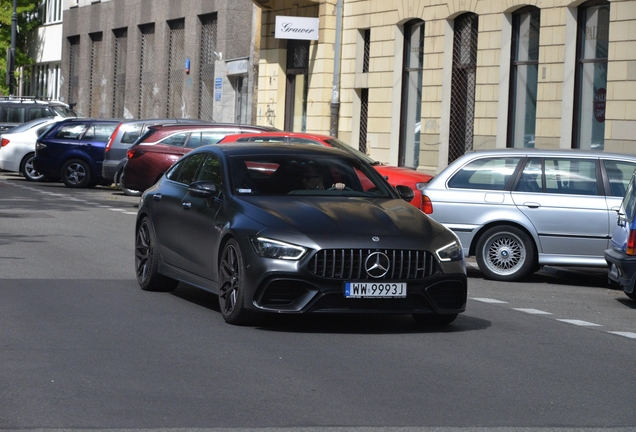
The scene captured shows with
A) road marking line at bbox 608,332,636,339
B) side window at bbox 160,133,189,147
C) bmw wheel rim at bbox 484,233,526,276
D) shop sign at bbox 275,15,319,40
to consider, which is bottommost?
road marking line at bbox 608,332,636,339

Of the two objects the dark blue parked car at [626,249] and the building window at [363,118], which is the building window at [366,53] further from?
the dark blue parked car at [626,249]

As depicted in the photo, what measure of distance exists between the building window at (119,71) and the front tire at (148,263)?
4205 centimetres

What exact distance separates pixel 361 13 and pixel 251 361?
2516 centimetres

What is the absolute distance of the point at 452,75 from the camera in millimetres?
28656

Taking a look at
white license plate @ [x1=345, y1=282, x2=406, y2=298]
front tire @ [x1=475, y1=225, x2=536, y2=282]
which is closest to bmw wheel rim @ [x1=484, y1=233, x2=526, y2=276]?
front tire @ [x1=475, y1=225, x2=536, y2=282]

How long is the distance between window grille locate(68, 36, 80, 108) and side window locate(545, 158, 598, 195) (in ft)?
155

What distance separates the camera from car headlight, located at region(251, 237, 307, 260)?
909 centimetres

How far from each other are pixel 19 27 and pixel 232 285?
5878cm

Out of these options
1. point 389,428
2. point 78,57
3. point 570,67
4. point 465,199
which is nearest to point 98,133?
point 570,67

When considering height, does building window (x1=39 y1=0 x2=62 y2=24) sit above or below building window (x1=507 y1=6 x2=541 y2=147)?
above

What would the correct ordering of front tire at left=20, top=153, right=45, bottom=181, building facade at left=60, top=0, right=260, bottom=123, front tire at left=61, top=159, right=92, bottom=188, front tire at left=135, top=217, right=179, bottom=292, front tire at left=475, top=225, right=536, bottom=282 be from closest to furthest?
front tire at left=135, top=217, right=179, bottom=292 → front tire at left=475, top=225, right=536, bottom=282 → front tire at left=61, top=159, right=92, bottom=188 → front tire at left=20, top=153, right=45, bottom=181 → building facade at left=60, top=0, right=260, bottom=123

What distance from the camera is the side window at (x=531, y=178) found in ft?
47.6

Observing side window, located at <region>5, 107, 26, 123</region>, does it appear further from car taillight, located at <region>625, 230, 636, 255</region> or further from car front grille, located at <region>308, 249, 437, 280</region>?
car front grille, located at <region>308, 249, 437, 280</region>

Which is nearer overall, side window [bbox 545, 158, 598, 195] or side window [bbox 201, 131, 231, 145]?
side window [bbox 545, 158, 598, 195]
